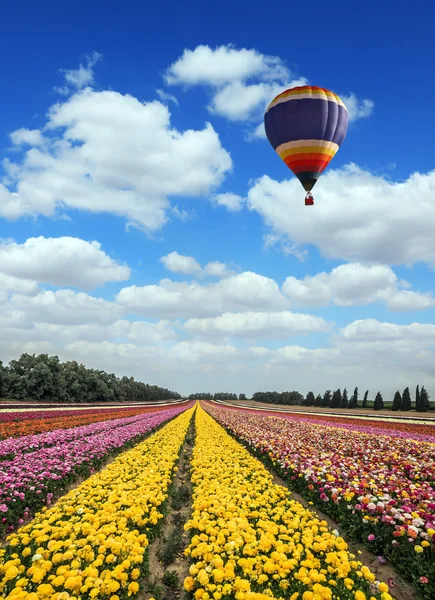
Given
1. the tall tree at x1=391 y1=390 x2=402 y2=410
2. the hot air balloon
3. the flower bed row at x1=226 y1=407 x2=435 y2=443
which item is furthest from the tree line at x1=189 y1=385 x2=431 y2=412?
the hot air balloon

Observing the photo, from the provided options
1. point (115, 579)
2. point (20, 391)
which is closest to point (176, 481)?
point (115, 579)

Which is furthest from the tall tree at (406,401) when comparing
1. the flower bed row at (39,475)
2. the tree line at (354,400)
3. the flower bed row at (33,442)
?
the flower bed row at (39,475)

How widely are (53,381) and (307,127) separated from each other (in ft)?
182

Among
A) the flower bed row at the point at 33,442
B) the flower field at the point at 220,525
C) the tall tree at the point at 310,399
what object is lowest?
the tall tree at the point at 310,399

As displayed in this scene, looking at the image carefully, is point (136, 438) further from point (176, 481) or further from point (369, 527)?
point (369, 527)

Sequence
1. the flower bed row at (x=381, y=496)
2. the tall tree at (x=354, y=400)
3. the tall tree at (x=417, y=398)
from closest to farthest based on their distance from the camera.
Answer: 1. the flower bed row at (x=381, y=496)
2. the tall tree at (x=417, y=398)
3. the tall tree at (x=354, y=400)

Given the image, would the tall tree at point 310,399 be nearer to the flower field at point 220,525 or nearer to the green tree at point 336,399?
the green tree at point 336,399

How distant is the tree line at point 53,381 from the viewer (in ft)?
177

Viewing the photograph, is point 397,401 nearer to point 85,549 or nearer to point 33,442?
point 33,442

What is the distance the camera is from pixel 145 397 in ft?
388

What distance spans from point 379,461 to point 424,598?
5.87 metres

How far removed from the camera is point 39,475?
909cm

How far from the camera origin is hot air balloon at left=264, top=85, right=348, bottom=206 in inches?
724

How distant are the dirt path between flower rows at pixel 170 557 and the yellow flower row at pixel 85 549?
0.38 m
